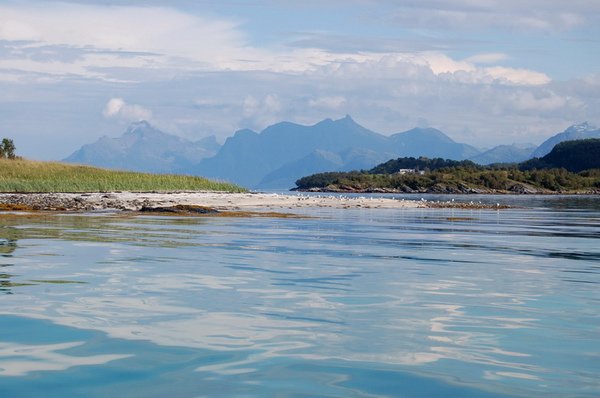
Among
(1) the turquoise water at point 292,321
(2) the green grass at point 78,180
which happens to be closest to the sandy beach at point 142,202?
(2) the green grass at point 78,180

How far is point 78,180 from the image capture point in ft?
209

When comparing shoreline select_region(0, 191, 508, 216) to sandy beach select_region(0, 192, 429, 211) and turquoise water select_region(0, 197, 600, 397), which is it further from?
turquoise water select_region(0, 197, 600, 397)

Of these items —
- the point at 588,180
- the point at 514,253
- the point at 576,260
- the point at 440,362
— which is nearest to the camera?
the point at 440,362

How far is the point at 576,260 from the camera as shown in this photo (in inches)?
896

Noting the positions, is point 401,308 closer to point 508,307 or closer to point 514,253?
point 508,307

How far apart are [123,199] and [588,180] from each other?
138282mm

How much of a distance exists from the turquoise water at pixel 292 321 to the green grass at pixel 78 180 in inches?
1502

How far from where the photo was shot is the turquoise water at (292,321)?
872cm

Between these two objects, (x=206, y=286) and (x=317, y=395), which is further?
(x=206, y=286)

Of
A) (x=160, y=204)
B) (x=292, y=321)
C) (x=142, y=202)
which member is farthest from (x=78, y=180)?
(x=292, y=321)

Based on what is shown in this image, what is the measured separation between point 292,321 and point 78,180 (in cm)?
5464

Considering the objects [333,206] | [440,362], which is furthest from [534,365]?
[333,206]

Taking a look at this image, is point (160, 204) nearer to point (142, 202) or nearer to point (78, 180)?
point (142, 202)

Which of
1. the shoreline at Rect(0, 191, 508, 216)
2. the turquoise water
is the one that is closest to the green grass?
the shoreline at Rect(0, 191, 508, 216)
